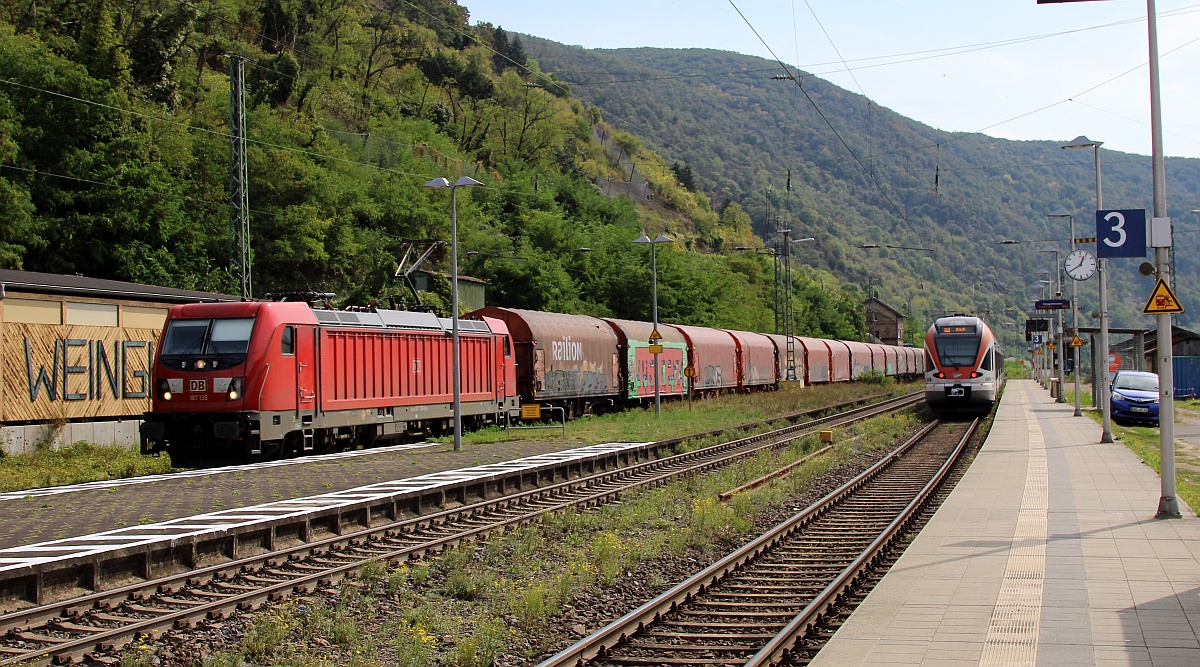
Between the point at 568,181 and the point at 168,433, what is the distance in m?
71.2

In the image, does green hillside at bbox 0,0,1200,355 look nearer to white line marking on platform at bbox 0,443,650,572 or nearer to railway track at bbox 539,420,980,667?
white line marking on platform at bbox 0,443,650,572

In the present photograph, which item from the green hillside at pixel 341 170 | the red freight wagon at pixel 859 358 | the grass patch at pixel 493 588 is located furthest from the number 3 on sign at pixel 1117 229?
the red freight wagon at pixel 859 358

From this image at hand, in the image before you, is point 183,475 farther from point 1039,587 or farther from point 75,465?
point 1039,587

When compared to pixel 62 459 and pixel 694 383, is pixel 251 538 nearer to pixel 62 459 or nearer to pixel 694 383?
pixel 62 459

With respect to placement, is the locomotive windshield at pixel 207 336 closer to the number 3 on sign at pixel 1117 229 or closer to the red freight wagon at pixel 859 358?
the number 3 on sign at pixel 1117 229

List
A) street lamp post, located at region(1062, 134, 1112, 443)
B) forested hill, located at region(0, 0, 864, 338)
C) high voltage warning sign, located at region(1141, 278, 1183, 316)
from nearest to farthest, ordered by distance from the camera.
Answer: high voltage warning sign, located at region(1141, 278, 1183, 316)
street lamp post, located at region(1062, 134, 1112, 443)
forested hill, located at region(0, 0, 864, 338)

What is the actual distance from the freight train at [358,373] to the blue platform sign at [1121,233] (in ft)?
48.6

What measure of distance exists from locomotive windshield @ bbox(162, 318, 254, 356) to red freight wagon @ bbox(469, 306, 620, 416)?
12.3 m

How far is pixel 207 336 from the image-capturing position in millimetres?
20484

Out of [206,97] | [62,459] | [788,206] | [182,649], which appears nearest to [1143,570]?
[182,649]

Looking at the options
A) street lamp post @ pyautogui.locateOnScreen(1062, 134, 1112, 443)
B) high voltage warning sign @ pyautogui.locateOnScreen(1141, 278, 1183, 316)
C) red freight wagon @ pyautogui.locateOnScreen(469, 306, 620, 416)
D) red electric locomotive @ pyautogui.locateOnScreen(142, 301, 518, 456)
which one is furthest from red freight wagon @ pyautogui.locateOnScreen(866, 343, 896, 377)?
high voltage warning sign @ pyautogui.locateOnScreen(1141, 278, 1183, 316)

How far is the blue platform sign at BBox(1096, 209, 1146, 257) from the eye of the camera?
15.2 meters

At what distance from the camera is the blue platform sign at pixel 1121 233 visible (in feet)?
49.8

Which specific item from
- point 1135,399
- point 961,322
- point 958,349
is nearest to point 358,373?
point 958,349
